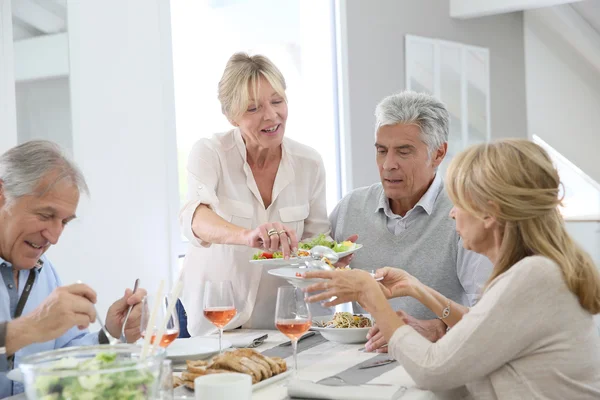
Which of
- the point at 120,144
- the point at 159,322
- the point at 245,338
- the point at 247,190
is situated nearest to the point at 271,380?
the point at 159,322

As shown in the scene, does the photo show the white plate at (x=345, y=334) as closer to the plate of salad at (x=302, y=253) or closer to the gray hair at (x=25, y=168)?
the plate of salad at (x=302, y=253)

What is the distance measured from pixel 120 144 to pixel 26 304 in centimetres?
206

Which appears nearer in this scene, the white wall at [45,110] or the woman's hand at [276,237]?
the woman's hand at [276,237]

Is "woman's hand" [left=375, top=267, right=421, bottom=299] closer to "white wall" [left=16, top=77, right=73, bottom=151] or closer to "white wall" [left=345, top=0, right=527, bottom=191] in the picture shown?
"white wall" [left=16, top=77, right=73, bottom=151]

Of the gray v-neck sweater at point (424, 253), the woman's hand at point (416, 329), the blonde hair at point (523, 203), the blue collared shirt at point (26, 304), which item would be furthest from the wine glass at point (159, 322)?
the gray v-neck sweater at point (424, 253)

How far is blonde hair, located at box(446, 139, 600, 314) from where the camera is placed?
66.2 inches

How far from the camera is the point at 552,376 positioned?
1.63 meters

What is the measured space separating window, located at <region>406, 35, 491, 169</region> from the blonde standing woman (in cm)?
378

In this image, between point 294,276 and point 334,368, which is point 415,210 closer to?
point 294,276

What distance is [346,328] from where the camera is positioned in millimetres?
2232

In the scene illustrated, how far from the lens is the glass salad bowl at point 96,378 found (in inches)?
45.4

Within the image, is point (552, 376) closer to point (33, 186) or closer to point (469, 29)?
point (33, 186)

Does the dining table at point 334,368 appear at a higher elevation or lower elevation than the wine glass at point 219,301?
lower

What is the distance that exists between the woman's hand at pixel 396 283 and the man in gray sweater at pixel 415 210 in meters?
0.48
